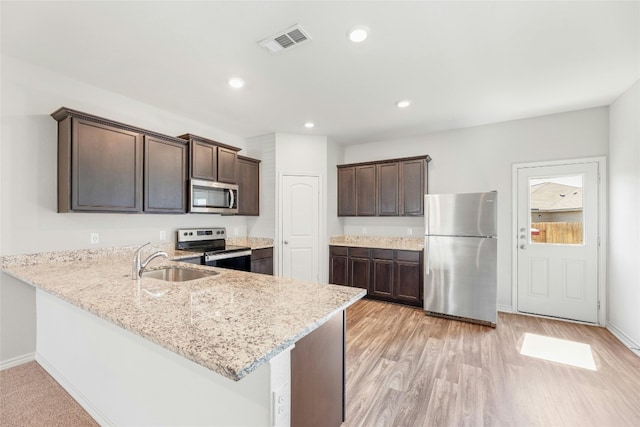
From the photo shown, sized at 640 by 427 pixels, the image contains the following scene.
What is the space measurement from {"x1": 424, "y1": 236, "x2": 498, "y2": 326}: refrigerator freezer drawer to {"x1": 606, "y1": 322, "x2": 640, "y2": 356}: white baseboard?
44.7 inches

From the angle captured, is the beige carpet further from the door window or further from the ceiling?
the door window

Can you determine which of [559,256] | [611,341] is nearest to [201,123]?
[559,256]

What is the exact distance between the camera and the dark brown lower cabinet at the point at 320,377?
122 cm

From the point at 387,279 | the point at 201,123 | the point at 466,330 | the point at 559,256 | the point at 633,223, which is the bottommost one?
the point at 466,330

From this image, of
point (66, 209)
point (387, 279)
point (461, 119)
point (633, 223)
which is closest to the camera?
point (66, 209)

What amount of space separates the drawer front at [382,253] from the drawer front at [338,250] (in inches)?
18.2

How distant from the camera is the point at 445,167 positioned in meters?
4.30

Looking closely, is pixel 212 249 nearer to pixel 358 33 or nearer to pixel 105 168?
pixel 105 168

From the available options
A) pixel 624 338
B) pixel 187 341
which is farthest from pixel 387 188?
pixel 187 341

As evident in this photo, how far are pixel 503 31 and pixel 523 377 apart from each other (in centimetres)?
270

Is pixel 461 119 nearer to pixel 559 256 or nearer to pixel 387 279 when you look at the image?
pixel 559 256

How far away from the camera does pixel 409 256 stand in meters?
4.07

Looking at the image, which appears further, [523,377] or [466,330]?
[466,330]

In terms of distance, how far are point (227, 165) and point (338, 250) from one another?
7.26 ft
